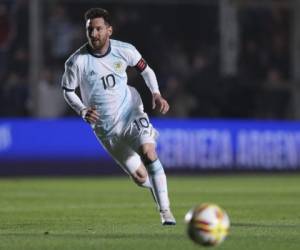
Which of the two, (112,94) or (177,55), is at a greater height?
(112,94)

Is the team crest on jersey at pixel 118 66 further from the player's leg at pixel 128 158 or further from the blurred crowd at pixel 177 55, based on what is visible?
the blurred crowd at pixel 177 55

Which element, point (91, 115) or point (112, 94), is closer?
point (91, 115)

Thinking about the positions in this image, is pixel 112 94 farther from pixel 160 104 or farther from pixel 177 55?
pixel 177 55

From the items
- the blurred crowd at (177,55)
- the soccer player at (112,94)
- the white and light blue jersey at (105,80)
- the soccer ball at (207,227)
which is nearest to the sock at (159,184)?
the soccer player at (112,94)

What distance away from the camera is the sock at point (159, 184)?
10812mm

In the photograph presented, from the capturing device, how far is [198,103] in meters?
22.0

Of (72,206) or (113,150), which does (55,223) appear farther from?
(72,206)

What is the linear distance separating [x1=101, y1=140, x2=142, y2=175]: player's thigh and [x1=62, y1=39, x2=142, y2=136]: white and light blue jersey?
0.16 meters

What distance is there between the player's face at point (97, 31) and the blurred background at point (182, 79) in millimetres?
9102

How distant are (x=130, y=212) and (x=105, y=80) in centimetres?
220

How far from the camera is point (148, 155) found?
10891 mm

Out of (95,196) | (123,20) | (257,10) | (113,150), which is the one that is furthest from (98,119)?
(257,10)

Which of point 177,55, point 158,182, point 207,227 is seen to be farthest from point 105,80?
point 177,55

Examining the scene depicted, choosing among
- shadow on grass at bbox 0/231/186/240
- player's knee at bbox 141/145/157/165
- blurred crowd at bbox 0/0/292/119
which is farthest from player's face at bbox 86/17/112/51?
blurred crowd at bbox 0/0/292/119
